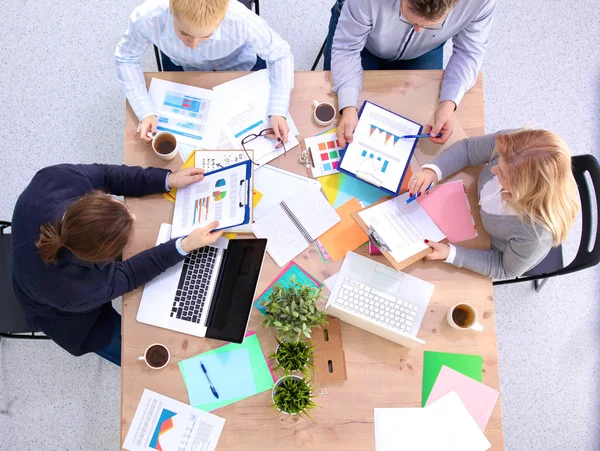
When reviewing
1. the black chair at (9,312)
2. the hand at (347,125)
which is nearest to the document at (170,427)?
the black chair at (9,312)

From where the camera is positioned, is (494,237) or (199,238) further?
(494,237)

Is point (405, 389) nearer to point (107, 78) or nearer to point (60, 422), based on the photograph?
point (60, 422)

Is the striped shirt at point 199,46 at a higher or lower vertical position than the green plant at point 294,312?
higher

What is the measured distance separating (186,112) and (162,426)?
0.97m

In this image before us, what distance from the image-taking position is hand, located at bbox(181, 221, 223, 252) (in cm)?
139

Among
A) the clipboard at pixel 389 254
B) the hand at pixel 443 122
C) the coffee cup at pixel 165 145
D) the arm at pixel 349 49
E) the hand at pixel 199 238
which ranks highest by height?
the arm at pixel 349 49

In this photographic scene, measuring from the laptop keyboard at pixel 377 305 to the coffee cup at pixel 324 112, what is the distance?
538mm

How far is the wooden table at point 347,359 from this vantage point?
1352mm

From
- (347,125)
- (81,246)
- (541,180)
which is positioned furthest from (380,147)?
(81,246)

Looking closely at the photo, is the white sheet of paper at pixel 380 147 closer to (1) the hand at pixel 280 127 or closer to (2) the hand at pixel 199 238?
(1) the hand at pixel 280 127

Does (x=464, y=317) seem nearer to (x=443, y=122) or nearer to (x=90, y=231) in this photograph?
(x=443, y=122)

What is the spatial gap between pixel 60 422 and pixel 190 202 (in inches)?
50.3

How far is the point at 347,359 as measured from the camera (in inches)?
55.2

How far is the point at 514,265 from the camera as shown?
143 centimetres
